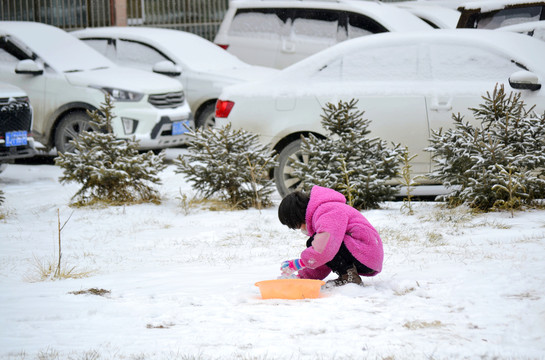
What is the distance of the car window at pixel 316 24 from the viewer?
14.5 m

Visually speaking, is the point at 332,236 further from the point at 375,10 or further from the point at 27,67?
the point at 375,10

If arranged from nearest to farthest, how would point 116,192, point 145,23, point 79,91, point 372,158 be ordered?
point 372,158
point 116,192
point 79,91
point 145,23

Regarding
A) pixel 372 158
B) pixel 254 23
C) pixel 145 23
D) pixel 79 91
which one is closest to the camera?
pixel 372 158

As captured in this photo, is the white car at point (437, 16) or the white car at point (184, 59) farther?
the white car at point (437, 16)

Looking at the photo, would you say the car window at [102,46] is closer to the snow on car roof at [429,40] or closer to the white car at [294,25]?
the white car at [294,25]

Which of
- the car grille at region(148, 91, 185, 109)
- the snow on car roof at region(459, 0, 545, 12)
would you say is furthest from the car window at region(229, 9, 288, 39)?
the snow on car roof at region(459, 0, 545, 12)

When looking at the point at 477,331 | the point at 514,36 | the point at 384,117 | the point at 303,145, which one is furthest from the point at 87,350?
the point at 514,36

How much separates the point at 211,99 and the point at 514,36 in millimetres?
5409

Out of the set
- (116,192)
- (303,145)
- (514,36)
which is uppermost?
(514,36)

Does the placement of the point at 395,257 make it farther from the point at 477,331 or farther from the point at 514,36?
the point at 514,36

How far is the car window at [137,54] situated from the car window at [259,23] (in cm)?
207

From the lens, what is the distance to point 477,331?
420 cm

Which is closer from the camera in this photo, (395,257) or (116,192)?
(395,257)

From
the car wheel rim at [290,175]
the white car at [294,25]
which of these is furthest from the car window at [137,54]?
the car wheel rim at [290,175]
